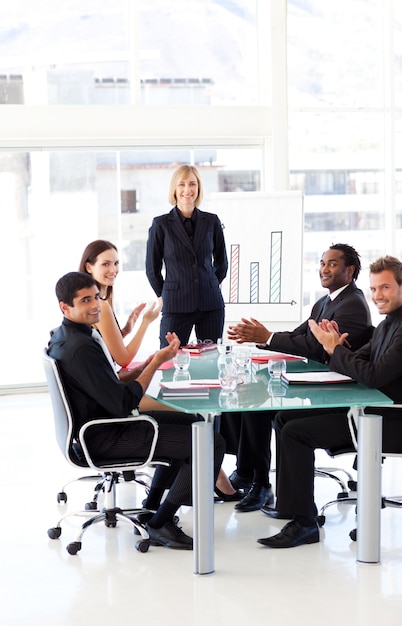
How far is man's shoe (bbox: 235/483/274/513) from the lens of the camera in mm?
5105

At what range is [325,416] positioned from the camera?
452 centimetres

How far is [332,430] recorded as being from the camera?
4.49m

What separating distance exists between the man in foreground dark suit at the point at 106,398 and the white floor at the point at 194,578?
0.30 m

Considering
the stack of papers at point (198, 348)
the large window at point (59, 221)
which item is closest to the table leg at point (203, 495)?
the stack of papers at point (198, 348)

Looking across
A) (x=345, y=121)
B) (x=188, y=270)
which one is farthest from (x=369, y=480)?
(x=345, y=121)

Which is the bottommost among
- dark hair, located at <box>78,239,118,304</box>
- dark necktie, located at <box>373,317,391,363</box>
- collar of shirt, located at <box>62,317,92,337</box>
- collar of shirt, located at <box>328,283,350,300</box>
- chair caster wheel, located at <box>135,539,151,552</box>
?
chair caster wheel, located at <box>135,539,151,552</box>

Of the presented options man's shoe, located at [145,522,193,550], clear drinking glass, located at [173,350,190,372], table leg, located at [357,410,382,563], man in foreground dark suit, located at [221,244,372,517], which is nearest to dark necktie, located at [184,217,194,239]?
man in foreground dark suit, located at [221,244,372,517]

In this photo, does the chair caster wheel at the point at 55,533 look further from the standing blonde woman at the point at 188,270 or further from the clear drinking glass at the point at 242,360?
the standing blonde woman at the point at 188,270

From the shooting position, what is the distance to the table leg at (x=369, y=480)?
163 inches

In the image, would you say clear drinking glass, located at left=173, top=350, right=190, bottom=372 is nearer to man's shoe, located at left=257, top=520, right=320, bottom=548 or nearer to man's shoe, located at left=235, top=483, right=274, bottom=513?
man's shoe, located at left=235, top=483, right=274, bottom=513

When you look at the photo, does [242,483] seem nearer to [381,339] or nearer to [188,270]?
[381,339]

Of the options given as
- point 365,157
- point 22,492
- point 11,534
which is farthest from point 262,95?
point 11,534

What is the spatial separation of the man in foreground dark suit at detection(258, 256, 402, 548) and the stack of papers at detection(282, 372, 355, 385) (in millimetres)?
52

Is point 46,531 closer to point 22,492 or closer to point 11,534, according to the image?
point 11,534
